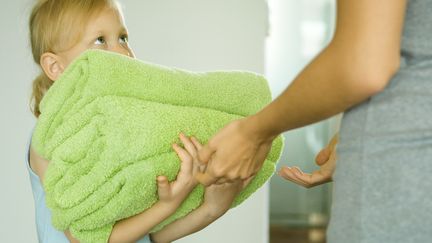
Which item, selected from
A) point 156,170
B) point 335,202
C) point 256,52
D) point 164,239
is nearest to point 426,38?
point 335,202

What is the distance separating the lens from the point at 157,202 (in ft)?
2.74

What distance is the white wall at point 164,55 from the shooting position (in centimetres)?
168

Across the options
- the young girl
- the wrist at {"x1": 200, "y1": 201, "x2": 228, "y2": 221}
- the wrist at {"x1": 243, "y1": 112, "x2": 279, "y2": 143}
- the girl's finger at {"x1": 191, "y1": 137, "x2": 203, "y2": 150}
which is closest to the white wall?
the young girl

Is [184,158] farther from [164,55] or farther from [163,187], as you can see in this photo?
[164,55]

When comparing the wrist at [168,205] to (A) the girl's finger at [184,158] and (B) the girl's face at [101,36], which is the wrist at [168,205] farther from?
(B) the girl's face at [101,36]

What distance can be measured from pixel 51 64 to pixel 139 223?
36 centimetres

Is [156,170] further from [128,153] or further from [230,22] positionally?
[230,22]

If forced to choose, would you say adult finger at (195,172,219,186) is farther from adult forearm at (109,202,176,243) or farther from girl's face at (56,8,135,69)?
girl's face at (56,8,135,69)

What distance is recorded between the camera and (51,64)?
1.00m

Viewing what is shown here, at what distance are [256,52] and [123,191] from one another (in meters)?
1.12

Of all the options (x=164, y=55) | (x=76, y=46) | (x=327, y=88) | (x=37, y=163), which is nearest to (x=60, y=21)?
(x=76, y=46)

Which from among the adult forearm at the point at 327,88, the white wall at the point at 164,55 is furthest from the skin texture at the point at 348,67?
the white wall at the point at 164,55

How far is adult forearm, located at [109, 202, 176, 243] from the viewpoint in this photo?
0.83 m

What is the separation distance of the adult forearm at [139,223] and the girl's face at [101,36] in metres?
0.31
